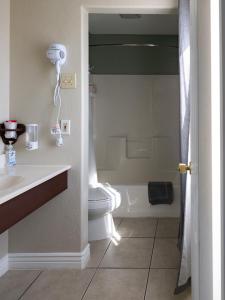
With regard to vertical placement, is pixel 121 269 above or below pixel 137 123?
below

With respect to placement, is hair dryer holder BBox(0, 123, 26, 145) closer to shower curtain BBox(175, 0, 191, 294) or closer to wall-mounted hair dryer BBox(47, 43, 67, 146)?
wall-mounted hair dryer BBox(47, 43, 67, 146)

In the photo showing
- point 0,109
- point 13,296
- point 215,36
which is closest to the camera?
point 215,36

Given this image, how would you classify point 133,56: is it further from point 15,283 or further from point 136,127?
point 15,283

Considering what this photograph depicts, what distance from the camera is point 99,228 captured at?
352 centimetres

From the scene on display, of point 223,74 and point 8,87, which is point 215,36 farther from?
point 8,87

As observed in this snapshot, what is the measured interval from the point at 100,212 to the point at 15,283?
3.56 feet

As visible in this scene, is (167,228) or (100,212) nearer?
(100,212)

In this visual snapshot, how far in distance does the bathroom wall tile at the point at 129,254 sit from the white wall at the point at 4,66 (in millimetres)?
803

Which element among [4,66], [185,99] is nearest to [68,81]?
[4,66]

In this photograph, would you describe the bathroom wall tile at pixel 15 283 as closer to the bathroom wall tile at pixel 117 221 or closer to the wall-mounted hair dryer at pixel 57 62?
the wall-mounted hair dryer at pixel 57 62

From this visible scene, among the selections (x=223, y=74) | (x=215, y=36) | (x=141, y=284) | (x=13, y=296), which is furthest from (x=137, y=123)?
(x=223, y=74)

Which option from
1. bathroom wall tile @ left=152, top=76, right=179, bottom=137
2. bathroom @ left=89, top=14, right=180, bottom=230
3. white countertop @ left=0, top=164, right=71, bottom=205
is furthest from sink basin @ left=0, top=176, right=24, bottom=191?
bathroom wall tile @ left=152, top=76, right=179, bottom=137

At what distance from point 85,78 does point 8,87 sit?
62cm

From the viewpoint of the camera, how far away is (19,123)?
2826 millimetres
